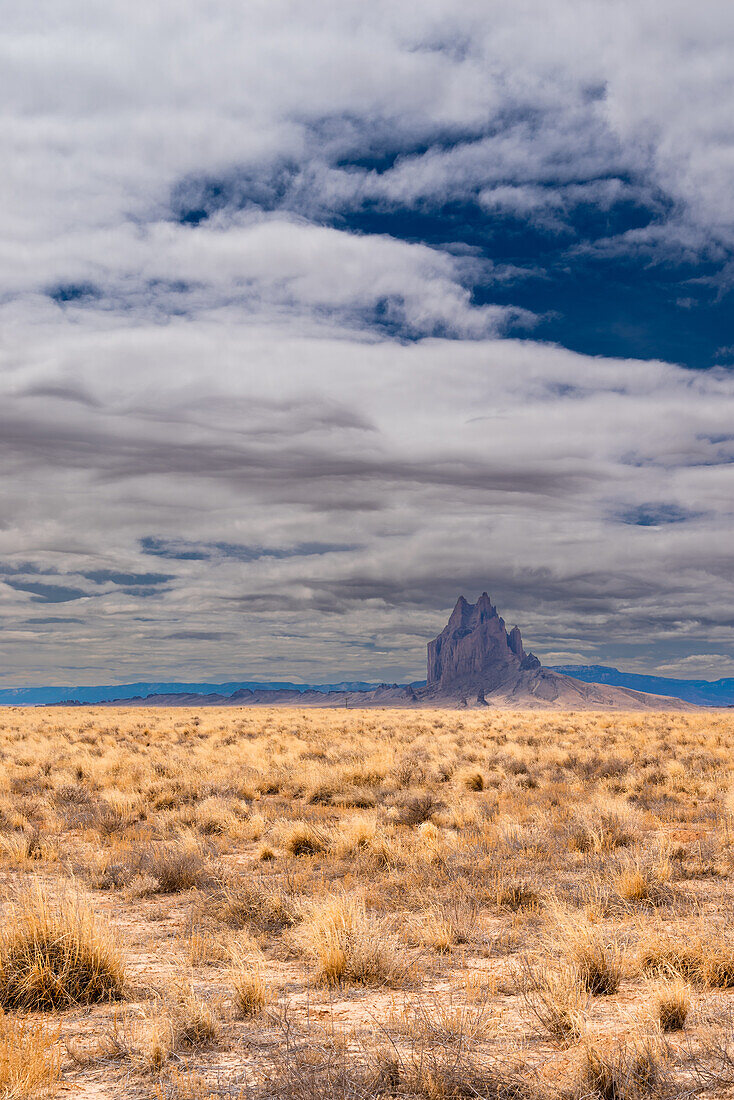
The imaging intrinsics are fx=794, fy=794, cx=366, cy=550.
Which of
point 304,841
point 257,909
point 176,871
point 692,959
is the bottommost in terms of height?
point 304,841

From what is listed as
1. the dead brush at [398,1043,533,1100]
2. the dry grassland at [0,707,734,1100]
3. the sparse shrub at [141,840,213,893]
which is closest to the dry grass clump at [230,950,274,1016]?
the dry grassland at [0,707,734,1100]

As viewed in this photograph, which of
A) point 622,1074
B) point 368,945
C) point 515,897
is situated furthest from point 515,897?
point 622,1074

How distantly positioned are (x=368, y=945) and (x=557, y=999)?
6.64 ft

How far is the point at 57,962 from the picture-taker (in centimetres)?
735

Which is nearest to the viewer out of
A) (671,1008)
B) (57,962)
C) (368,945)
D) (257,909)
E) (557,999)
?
(671,1008)

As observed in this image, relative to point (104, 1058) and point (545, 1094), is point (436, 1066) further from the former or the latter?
point (104, 1058)

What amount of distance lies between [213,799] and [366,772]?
5364 mm

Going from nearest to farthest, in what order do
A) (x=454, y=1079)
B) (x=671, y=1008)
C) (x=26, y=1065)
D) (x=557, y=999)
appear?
(x=454, y=1079) → (x=26, y=1065) → (x=671, y=1008) → (x=557, y=999)

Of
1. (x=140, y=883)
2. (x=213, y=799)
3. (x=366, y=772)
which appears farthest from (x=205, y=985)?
(x=366, y=772)

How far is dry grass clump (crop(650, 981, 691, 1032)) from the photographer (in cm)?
623

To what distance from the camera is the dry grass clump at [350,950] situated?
7.62 meters

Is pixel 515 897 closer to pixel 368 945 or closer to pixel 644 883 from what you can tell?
pixel 644 883

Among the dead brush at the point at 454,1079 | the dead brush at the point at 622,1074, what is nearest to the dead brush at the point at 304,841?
the dead brush at the point at 454,1079

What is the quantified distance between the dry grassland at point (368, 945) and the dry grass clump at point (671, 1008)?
0.06 ft
